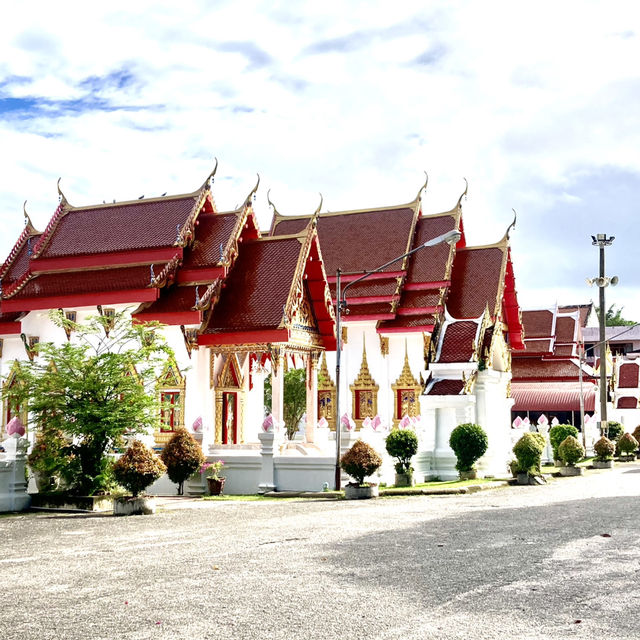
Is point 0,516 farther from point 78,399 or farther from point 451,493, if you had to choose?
point 451,493

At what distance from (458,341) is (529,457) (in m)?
6.10

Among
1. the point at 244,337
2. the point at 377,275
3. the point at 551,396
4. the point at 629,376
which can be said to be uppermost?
the point at 377,275

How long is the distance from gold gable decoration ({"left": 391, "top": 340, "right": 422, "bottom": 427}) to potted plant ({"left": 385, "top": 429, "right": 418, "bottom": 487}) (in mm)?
7101

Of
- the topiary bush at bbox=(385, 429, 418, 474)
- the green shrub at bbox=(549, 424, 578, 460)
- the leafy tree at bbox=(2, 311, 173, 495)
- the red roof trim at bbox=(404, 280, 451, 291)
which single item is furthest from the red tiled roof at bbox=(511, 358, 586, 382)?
the leafy tree at bbox=(2, 311, 173, 495)

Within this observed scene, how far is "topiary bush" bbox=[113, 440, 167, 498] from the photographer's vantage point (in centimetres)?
1569

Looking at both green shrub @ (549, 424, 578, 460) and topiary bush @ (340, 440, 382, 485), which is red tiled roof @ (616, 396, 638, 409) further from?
topiary bush @ (340, 440, 382, 485)

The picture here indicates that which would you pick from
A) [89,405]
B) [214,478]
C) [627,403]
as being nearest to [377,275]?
[214,478]

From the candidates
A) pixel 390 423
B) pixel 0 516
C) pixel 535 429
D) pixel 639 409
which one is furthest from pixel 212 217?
pixel 639 409

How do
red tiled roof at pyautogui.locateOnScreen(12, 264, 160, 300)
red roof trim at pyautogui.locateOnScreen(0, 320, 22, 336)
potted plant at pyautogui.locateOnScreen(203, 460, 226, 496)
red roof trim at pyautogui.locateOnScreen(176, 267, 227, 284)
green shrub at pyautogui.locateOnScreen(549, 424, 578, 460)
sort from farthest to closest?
green shrub at pyautogui.locateOnScreen(549, 424, 578, 460) < red roof trim at pyautogui.locateOnScreen(0, 320, 22, 336) < red tiled roof at pyautogui.locateOnScreen(12, 264, 160, 300) < red roof trim at pyautogui.locateOnScreen(176, 267, 227, 284) < potted plant at pyautogui.locateOnScreen(203, 460, 226, 496)

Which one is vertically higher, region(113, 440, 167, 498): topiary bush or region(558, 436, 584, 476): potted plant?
region(113, 440, 167, 498): topiary bush

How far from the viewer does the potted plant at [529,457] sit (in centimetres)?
2225

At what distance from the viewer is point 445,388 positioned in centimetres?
2603

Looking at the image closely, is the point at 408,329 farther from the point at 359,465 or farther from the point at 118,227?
the point at 359,465

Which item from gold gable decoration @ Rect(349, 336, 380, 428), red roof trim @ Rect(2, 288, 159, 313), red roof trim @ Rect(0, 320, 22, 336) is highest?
red roof trim @ Rect(2, 288, 159, 313)
